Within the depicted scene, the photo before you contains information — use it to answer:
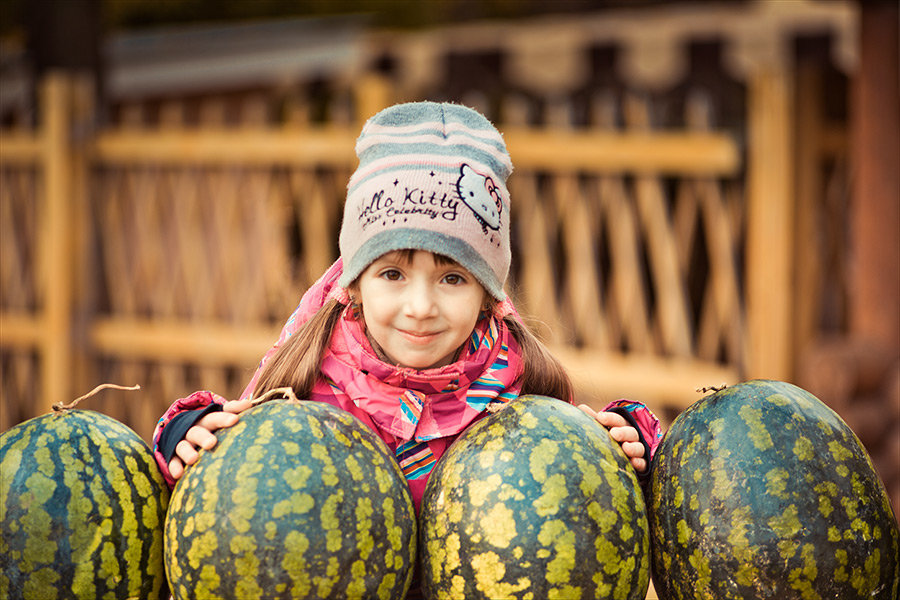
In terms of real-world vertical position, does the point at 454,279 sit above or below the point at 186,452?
above

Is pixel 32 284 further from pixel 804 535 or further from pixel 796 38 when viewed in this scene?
pixel 804 535

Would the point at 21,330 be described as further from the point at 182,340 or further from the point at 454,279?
the point at 454,279

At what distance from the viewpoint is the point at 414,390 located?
8.27 ft

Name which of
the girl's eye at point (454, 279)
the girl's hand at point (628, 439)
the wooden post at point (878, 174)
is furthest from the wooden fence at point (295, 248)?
the girl's hand at point (628, 439)

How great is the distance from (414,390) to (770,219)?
4042 millimetres

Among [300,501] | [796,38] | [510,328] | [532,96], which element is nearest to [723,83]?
[532,96]

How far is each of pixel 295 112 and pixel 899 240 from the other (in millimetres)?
4013

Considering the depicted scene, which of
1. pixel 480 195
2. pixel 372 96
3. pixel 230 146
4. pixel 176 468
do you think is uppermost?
pixel 372 96

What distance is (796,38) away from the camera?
823 centimetres

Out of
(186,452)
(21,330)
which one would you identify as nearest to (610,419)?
→ (186,452)

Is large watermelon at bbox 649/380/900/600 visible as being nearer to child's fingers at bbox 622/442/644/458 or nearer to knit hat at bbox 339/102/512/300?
child's fingers at bbox 622/442/644/458

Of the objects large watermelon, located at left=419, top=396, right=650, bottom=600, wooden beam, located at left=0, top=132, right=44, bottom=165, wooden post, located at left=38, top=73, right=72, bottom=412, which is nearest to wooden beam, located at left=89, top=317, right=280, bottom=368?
wooden post, located at left=38, top=73, right=72, bottom=412

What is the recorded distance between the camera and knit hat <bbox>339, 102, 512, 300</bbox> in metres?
2.38

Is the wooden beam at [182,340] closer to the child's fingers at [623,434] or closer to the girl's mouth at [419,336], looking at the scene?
the girl's mouth at [419,336]
